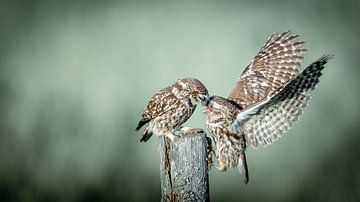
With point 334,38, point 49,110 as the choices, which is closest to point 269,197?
point 334,38

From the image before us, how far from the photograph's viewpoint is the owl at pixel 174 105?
6688mm

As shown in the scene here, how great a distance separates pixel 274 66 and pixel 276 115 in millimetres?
1089

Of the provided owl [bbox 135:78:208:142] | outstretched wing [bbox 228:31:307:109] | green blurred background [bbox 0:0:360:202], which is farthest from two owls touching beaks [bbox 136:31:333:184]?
green blurred background [bbox 0:0:360:202]

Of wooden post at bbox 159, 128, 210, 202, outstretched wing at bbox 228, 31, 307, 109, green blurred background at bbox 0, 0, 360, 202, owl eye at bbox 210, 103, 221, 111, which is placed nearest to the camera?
wooden post at bbox 159, 128, 210, 202

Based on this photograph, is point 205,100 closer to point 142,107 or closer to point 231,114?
point 231,114

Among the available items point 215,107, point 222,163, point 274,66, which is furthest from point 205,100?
point 274,66

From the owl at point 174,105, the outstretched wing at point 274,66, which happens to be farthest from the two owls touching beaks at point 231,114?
the outstretched wing at point 274,66

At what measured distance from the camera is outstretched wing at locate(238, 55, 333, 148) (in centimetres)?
683

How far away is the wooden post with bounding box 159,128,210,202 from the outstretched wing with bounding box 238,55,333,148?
4.72 ft

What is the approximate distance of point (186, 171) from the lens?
213 inches

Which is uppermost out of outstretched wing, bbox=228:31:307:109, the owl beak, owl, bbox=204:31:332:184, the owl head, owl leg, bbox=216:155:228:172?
outstretched wing, bbox=228:31:307:109

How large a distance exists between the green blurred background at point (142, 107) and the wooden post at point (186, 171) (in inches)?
140

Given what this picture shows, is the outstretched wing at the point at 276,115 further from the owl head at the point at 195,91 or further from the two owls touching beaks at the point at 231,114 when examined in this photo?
the owl head at the point at 195,91

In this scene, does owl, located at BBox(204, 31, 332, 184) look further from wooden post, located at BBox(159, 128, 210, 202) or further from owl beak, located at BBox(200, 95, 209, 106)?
wooden post, located at BBox(159, 128, 210, 202)
